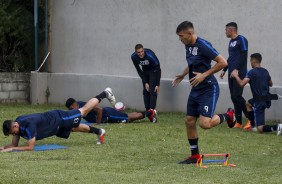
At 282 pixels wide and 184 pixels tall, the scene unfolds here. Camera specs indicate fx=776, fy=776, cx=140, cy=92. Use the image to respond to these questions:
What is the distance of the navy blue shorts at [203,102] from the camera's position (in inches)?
408

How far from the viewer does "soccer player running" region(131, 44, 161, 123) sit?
16.7 meters

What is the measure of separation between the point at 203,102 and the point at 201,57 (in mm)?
603

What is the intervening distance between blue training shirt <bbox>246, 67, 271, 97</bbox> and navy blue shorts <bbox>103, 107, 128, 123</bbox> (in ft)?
9.56

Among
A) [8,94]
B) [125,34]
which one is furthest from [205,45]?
[8,94]

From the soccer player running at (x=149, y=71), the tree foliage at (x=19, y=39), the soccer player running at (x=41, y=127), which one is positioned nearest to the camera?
the soccer player running at (x=41, y=127)

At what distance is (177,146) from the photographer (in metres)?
12.4

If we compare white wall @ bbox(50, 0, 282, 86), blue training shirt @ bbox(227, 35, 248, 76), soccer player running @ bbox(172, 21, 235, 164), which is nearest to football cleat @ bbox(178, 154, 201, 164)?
soccer player running @ bbox(172, 21, 235, 164)

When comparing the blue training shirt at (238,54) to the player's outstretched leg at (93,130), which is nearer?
the player's outstretched leg at (93,130)

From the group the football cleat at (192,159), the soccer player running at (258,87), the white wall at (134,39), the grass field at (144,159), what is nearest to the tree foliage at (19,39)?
the white wall at (134,39)

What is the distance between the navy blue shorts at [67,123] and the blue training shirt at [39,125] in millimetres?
86

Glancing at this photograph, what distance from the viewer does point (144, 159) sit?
35.5 feet

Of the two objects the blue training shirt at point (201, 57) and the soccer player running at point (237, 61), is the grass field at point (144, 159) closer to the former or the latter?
the soccer player running at point (237, 61)

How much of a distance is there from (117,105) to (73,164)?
658cm

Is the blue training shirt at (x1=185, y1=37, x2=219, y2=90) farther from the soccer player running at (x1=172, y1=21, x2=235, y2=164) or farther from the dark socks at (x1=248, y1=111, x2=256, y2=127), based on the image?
the dark socks at (x1=248, y1=111, x2=256, y2=127)
